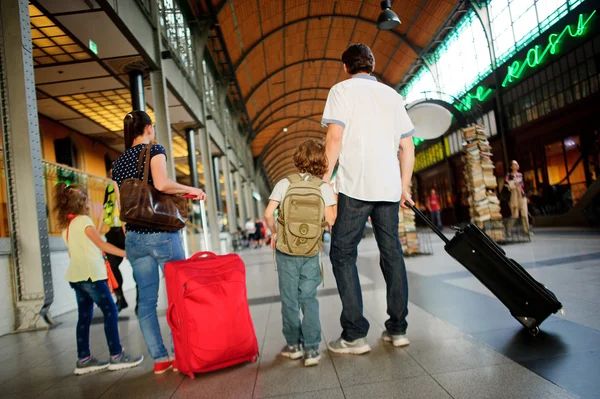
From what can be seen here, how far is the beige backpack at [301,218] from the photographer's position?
263 centimetres

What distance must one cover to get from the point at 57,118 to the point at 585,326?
55.9 ft

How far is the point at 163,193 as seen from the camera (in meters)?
2.79

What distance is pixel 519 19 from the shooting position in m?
15.4

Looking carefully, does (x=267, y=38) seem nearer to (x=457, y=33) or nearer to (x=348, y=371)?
(x=457, y=33)

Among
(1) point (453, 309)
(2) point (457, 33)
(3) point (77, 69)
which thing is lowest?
(1) point (453, 309)

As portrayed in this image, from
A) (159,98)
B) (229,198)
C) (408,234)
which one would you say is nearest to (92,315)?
(408,234)

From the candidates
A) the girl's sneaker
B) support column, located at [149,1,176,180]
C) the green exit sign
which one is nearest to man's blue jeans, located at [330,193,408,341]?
the girl's sneaker

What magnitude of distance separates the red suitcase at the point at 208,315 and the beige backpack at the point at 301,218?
0.41 meters

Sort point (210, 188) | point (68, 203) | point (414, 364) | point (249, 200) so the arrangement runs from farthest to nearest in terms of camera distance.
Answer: point (249, 200)
point (210, 188)
point (68, 203)
point (414, 364)

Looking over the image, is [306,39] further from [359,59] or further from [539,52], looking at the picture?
[359,59]

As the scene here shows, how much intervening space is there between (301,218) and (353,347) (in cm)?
89

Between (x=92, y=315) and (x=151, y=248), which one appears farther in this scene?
(x=92, y=315)

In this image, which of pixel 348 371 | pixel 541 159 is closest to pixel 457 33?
pixel 541 159

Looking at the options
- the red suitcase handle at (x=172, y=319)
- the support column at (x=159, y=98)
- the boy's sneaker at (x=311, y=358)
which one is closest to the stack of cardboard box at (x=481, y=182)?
the support column at (x=159, y=98)
